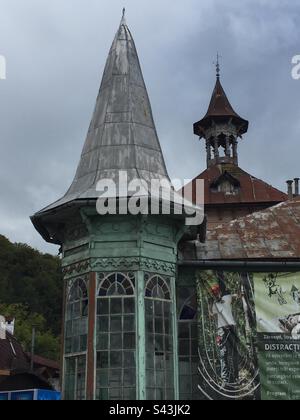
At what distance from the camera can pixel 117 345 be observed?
12.1 metres

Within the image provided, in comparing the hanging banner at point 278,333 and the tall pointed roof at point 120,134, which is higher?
the tall pointed roof at point 120,134

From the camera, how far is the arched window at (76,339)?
1225 cm

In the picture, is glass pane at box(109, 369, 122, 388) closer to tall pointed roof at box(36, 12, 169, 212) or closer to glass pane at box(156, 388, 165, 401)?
glass pane at box(156, 388, 165, 401)

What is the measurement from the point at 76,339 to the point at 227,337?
3425 mm

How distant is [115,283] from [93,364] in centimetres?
171

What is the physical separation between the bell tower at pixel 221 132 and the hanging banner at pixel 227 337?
31.5m

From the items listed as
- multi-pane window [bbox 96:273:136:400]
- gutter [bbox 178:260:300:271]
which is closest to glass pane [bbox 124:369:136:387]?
multi-pane window [bbox 96:273:136:400]

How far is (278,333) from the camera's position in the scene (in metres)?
13.6

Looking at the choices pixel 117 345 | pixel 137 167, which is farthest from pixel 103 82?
pixel 117 345

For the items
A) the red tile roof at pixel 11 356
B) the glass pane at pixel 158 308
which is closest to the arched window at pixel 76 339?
A: the glass pane at pixel 158 308

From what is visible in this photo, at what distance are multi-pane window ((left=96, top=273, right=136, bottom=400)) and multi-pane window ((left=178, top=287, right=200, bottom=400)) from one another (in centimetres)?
184

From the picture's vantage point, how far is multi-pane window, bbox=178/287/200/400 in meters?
13.3

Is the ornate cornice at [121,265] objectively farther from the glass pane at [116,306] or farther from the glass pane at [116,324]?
the glass pane at [116,324]

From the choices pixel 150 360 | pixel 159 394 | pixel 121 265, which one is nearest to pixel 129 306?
pixel 121 265
